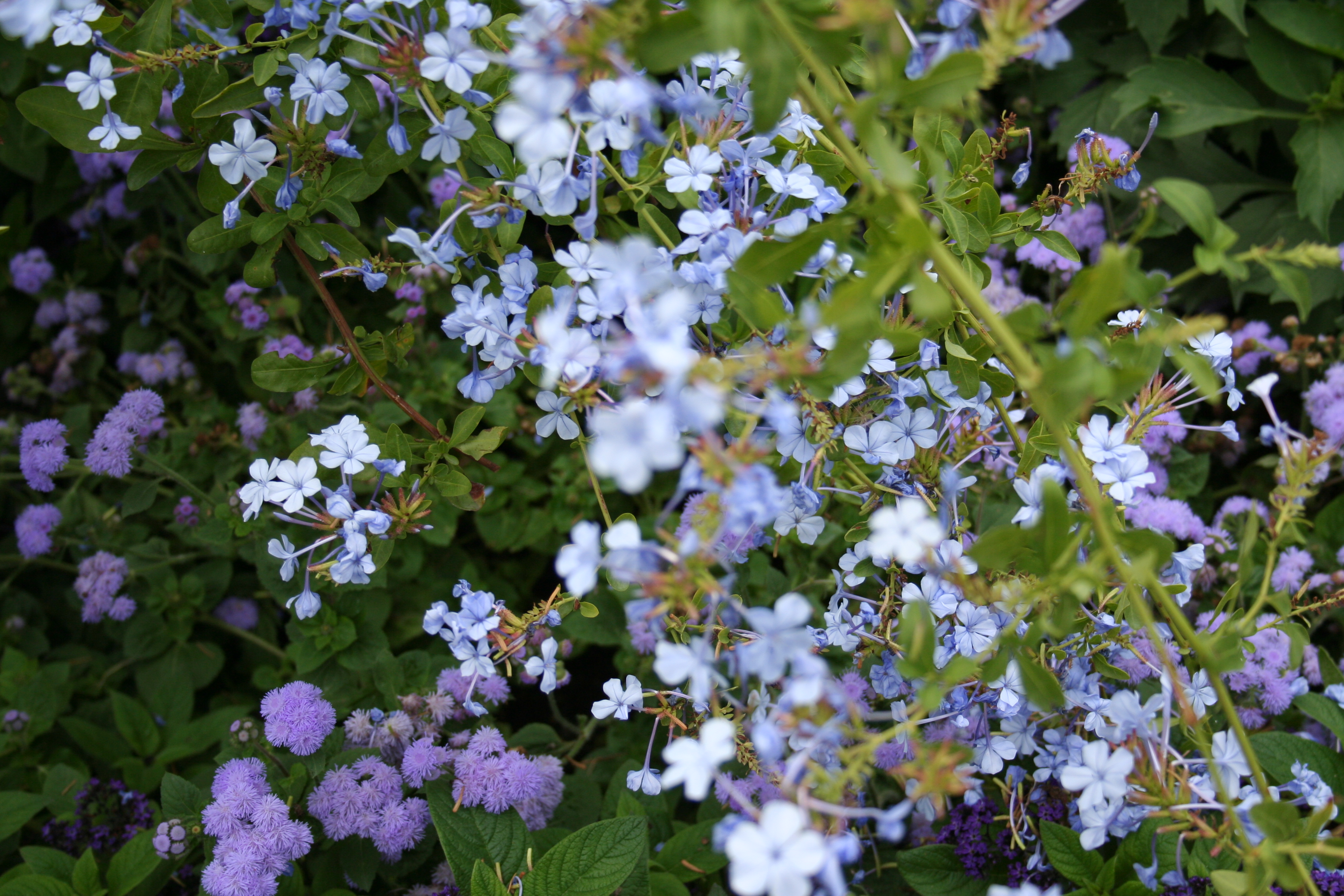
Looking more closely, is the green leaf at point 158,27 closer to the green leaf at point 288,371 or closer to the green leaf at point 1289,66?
the green leaf at point 288,371

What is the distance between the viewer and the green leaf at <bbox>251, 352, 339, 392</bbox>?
3.82 feet

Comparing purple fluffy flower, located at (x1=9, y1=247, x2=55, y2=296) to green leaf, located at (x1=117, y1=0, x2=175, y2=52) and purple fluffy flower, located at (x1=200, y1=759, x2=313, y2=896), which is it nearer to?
green leaf, located at (x1=117, y1=0, x2=175, y2=52)

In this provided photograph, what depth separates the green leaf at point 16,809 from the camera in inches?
54.6

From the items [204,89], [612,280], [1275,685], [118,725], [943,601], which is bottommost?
[118,725]

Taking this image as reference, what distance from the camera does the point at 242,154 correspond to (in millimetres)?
1038

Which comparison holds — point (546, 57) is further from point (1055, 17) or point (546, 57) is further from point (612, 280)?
point (1055, 17)

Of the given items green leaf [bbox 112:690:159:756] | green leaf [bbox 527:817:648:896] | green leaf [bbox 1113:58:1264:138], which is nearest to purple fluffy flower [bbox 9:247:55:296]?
green leaf [bbox 112:690:159:756]

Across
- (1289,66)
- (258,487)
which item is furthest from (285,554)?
(1289,66)

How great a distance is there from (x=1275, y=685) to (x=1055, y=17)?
3.65 feet

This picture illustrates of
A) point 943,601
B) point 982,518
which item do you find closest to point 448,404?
point 982,518

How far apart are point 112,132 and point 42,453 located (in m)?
0.77

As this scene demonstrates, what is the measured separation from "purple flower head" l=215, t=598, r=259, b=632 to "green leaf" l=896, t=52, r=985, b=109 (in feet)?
5.27

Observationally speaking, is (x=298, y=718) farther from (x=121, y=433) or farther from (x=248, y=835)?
(x=121, y=433)

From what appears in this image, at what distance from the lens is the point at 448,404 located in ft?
6.32
